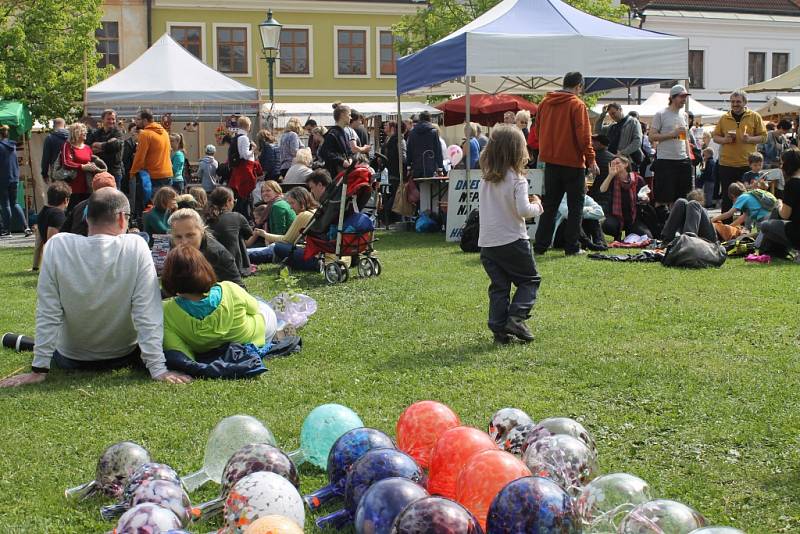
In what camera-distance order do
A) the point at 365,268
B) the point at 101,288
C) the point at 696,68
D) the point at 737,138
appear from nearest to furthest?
the point at 101,288, the point at 365,268, the point at 737,138, the point at 696,68

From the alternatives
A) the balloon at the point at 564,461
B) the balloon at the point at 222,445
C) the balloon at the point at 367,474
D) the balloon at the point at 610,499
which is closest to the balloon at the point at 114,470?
the balloon at the point at 222,445

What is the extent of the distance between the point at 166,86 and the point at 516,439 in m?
16.5

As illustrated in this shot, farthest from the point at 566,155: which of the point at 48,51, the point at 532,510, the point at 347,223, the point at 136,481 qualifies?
the point at 48,51

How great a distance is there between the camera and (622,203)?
13.8 m

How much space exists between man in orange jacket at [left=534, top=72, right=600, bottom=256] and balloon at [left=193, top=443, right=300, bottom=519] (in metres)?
8.27

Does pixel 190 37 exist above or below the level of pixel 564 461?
above

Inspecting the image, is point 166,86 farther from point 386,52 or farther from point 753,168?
point 386,52

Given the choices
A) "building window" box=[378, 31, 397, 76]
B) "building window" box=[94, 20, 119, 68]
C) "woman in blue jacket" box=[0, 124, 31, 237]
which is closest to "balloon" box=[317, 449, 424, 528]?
"woman in blue jacket" box=[0, 124, 31, 237]

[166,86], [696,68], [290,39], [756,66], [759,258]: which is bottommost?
[759,258]

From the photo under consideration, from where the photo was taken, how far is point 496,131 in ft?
22.9

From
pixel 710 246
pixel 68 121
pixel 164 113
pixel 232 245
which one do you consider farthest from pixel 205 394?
pixel 68 121

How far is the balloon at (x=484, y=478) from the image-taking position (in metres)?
3.55

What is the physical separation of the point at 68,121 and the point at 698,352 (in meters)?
30.7

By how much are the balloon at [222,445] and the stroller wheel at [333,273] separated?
6.20 meters
